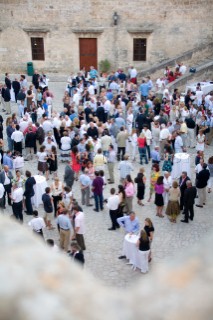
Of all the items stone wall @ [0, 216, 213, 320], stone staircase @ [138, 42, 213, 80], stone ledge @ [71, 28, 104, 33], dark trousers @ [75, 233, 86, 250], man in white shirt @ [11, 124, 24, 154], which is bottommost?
dark trousers @ [75, 233, 86, 250]

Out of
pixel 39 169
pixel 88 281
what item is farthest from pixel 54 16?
pixel 88 281

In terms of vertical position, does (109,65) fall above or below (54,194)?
above

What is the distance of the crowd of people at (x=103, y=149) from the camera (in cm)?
1160

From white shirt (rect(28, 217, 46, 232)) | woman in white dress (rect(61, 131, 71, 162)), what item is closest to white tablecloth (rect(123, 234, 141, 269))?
white shirt (rect(28, 217, 46, 232))

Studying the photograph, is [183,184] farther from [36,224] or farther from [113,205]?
[36,224]

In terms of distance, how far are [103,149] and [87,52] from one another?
42.0ft

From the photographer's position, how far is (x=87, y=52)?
26281 millimetres

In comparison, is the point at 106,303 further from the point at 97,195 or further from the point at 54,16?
the point at 54,16

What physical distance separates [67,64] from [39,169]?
1352 centimetres

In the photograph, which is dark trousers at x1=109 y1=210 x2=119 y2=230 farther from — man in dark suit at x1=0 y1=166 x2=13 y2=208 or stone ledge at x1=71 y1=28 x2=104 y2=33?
stone ledge at x1=71 y1=28 x2=104 y2=33

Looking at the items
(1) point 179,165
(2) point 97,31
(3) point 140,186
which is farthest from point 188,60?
(3) point 140,186

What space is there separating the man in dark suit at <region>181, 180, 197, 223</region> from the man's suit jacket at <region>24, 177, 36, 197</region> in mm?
3777

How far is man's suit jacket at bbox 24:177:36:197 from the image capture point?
39.7 feet

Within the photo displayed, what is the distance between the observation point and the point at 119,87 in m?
21.4
